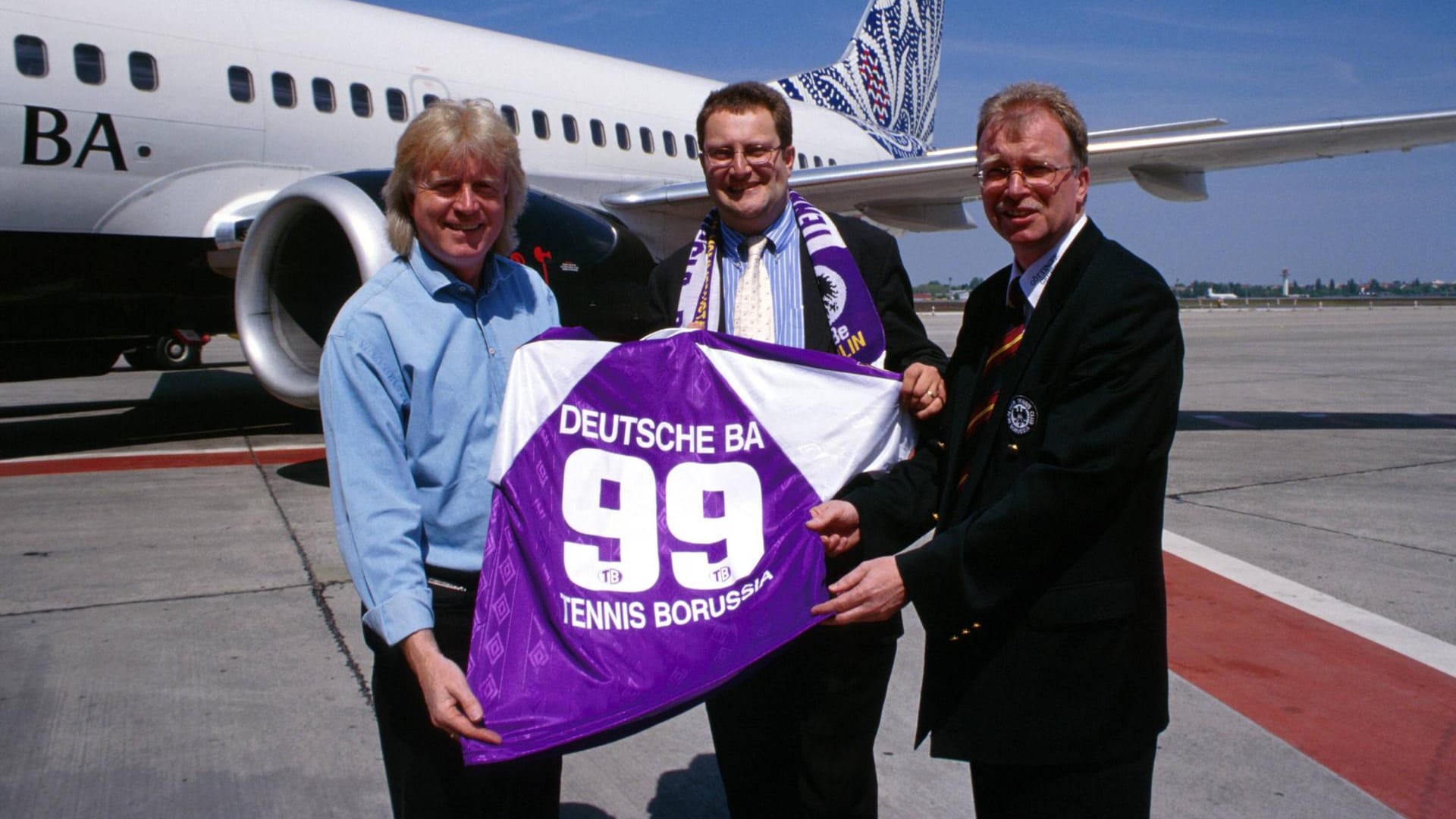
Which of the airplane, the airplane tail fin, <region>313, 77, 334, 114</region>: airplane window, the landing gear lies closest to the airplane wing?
the airplane

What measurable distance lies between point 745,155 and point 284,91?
7434 mm

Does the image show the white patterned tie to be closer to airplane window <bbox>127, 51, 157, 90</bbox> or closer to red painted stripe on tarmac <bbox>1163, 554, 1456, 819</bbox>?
red painted stripe on tarmac <bbox>1163, 554, 1456, 819</bbox>

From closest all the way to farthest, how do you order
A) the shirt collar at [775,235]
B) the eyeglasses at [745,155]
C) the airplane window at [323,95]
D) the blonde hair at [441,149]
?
the blonde hair at [441,149] → the eyeglasses at [745,155] → the shirt collar at [775,235] → the airplane window at [323,95]

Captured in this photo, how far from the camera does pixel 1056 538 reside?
1.62m

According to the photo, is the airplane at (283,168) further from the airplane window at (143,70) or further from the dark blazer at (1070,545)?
the dark blazer at (1070,545)

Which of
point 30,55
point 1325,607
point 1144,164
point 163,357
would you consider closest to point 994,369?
point 1325,607

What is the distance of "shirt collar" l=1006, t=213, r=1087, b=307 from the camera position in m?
A: 1.76

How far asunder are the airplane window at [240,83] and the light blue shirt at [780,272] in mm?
7160

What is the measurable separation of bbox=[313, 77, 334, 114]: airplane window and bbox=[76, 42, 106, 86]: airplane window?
64.4 inches

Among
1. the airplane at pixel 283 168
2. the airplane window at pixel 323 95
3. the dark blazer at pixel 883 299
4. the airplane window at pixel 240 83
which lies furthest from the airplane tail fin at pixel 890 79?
the dark blazer at pixel 883 299

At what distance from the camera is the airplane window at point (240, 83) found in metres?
8.04

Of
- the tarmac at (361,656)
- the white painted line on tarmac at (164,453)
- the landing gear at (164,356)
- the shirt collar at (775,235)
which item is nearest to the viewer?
the shirt collar at (775,235)

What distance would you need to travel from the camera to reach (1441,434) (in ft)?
29.6

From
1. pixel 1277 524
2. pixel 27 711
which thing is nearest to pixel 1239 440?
pixel 1277 524
